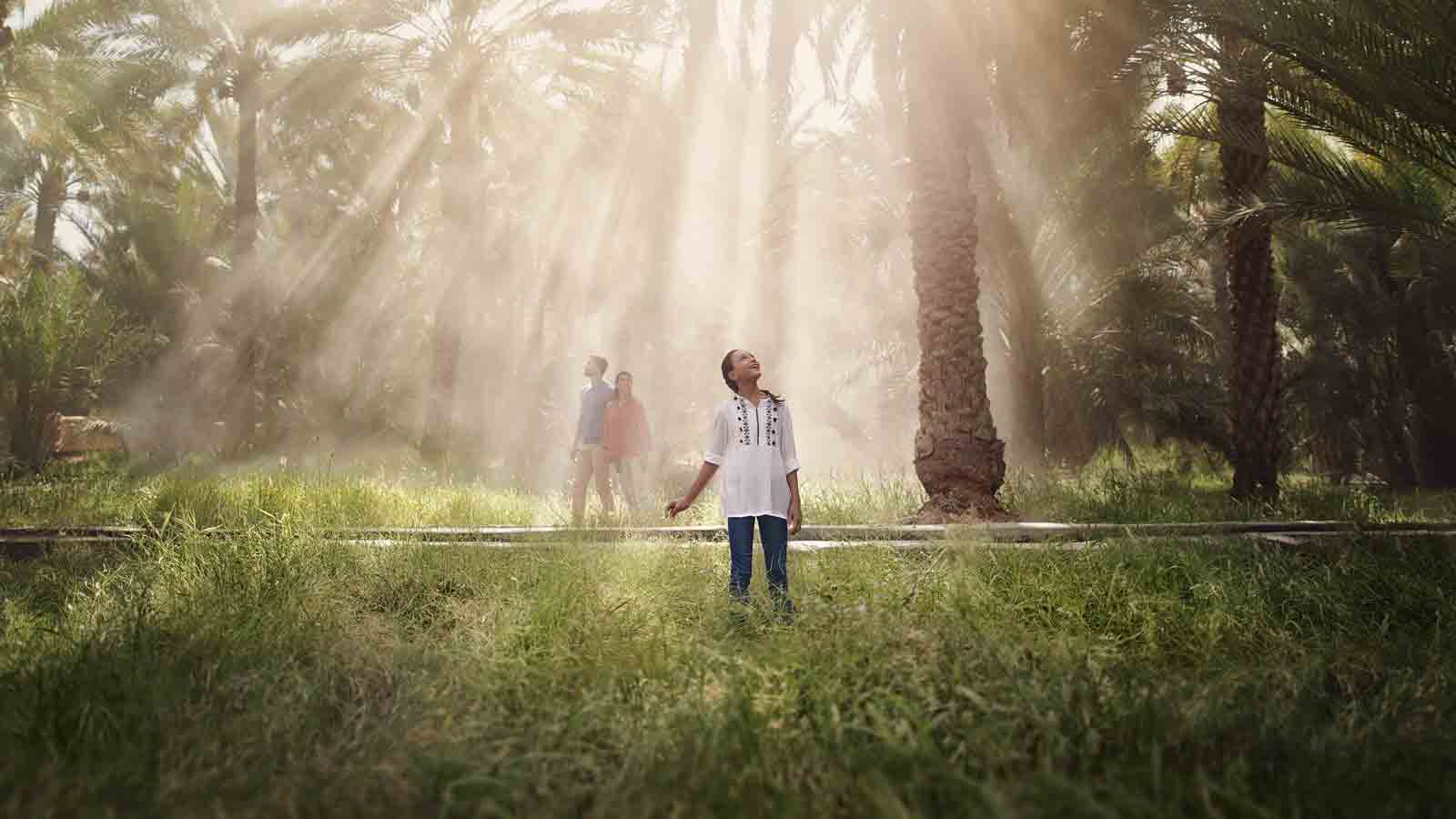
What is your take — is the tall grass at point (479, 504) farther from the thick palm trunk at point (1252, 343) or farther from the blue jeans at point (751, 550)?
the blue jeans at point (751, 550)

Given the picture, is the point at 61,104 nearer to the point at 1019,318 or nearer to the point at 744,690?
the point at 1019,318

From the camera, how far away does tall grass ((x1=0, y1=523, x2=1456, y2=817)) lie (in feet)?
9.66

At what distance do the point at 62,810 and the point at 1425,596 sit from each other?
6.78 metres

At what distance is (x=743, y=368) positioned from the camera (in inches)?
213

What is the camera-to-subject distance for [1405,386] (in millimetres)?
19281

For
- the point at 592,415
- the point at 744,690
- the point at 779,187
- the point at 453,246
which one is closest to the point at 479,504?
the point at 592,415

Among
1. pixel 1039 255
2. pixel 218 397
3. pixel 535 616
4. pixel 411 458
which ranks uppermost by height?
pixel 1039 255

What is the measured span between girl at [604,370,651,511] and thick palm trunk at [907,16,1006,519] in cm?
323

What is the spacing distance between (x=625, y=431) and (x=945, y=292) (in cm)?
397

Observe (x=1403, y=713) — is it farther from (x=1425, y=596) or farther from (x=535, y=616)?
(x=535, y=616)

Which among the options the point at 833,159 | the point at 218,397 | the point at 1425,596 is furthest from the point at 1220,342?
the point at 218,397

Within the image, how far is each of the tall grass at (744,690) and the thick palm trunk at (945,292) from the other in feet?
12.0

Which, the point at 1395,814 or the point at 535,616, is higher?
the point at 535,616

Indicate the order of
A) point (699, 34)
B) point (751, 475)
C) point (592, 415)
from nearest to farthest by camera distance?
point (751, 475), point (592, 415), point (699, 34)
